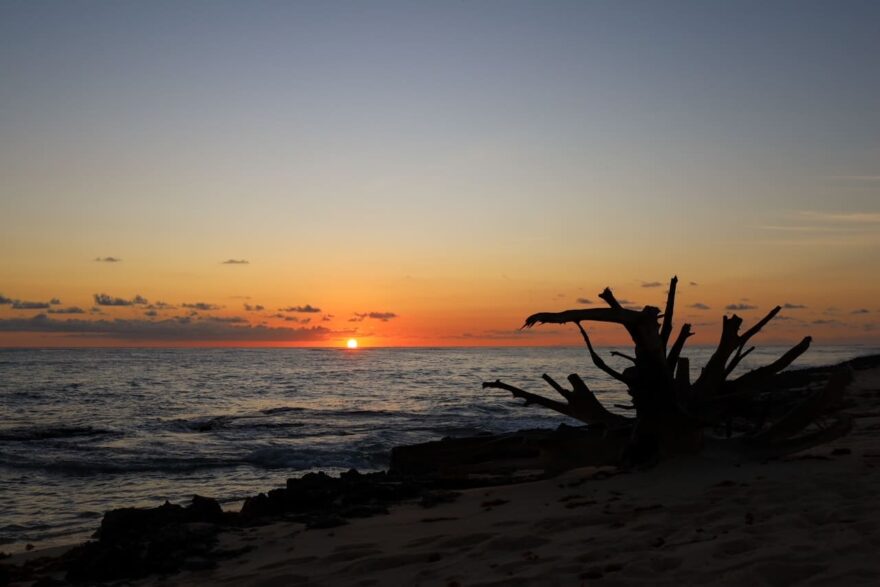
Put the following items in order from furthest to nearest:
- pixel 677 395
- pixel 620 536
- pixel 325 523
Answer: pixel 677 395 → pixel 325 523 → pixel 620 536

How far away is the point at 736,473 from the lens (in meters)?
7.05

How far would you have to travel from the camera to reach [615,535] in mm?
5168

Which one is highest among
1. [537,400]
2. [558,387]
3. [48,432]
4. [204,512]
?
[558,387]

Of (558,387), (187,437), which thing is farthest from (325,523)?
(187,437)

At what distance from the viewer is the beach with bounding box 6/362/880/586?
4.31m

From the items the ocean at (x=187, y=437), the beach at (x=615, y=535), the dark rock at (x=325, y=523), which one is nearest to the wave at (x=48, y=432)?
the ocean at (x=187, y=437)

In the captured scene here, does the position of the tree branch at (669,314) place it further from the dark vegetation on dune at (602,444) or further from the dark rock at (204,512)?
the dark rock at (204,512)

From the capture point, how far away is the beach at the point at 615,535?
4309mm

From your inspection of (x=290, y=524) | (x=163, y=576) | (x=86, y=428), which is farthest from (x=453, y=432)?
(x=163, y=576)

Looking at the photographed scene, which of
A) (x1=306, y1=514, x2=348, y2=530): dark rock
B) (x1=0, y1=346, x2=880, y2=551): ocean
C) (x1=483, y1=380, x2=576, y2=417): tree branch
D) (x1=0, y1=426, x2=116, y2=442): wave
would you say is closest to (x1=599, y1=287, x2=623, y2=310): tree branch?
(x1=483, y1=380, x2=576, y2=417): tree branch

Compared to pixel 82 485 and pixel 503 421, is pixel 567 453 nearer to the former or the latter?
pixel 82 485

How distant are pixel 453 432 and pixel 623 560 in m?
15.8

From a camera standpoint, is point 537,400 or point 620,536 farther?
point 537,400

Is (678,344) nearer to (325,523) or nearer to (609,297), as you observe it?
(609,297)
